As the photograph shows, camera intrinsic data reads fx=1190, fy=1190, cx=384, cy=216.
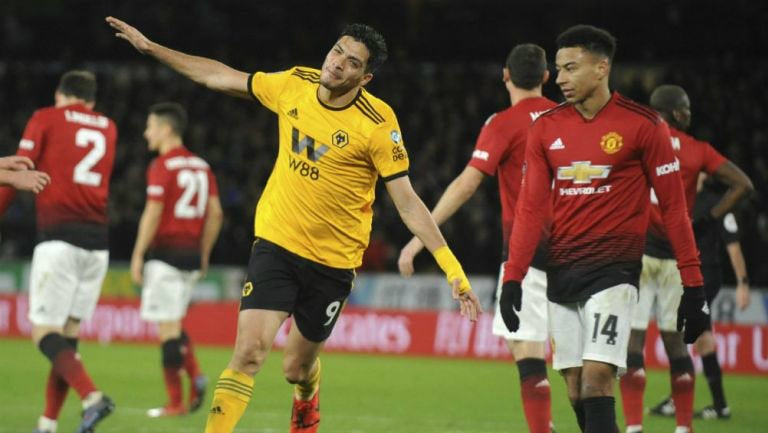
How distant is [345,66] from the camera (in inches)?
253

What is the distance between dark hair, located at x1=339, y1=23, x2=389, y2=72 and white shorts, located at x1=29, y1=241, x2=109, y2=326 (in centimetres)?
321

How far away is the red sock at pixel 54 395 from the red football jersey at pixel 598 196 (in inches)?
145

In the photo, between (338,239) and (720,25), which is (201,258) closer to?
(338,239)

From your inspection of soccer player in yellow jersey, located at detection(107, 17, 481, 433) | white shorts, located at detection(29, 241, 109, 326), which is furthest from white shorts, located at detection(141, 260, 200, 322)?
soccer player in yellow jersey, located at detection(107, 17, 481, 433)

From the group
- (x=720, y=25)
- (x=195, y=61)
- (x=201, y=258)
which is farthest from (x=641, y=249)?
(x=720, y=25)

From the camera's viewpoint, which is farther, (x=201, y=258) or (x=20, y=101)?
(x=20, y=101)

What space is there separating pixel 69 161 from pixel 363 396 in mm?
4191

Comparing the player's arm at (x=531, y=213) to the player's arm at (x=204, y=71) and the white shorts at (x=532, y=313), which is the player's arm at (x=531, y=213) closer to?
the white shorts at (x=532, y=313)

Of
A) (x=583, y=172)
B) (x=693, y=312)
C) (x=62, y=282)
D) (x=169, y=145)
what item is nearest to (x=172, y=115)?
(x=169, y=145)

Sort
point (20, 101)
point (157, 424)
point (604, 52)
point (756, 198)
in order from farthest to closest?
1. point (20, 101)
2. point (756, 198)
3. point (157, 424)
4. point (604, 52)

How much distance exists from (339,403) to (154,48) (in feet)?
17.7

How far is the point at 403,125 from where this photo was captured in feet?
75.7

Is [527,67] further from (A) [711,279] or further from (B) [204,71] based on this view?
(A) [711,279]

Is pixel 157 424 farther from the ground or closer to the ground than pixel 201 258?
closer to the ground
